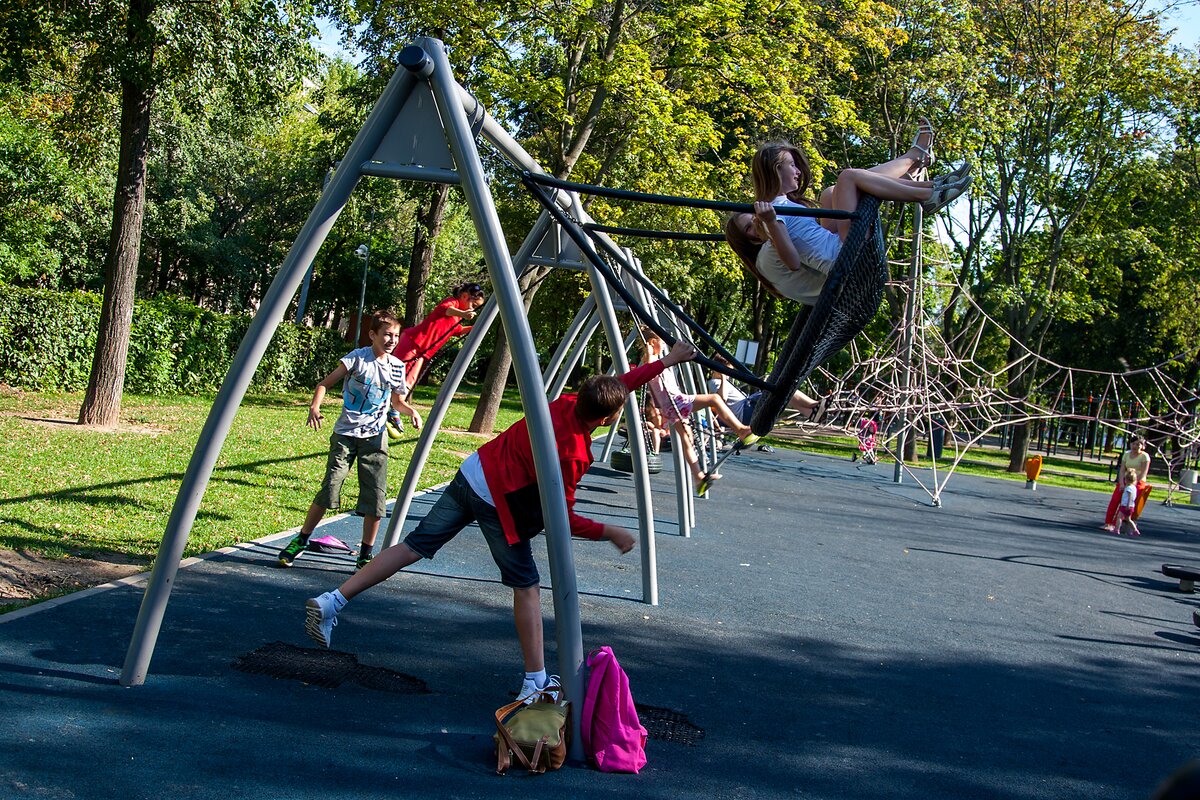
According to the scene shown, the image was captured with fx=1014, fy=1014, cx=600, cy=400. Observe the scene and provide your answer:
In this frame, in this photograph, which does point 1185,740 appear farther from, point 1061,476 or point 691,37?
point 1061,476

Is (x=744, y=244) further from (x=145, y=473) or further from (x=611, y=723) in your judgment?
(x=145, y=473)

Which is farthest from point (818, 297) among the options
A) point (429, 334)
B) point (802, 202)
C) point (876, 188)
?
point (429, 334)

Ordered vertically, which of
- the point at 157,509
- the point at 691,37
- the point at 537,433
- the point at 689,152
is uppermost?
the point at 691,37

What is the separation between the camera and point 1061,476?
98.1 ft

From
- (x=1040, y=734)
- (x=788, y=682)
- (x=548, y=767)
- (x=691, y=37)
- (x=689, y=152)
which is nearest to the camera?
(x=548, y=767)

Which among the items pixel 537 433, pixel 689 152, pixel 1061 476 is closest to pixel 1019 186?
pixel 1061 476

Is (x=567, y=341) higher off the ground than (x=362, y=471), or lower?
higher

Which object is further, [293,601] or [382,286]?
[382,286]

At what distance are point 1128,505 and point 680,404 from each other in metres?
10.2

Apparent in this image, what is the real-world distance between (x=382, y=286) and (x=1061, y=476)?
27.5 metres

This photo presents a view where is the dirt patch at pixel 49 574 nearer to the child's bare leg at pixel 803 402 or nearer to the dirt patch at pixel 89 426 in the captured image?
the child's bare leg at pixel 803 402

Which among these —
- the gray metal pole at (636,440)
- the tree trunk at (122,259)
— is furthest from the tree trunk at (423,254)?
the gray metal pole at (636,440)

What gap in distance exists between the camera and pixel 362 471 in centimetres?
687

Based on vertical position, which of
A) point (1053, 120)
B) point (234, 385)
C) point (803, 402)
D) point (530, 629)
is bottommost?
point (530, 629)
